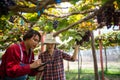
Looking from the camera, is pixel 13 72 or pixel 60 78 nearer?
pixel 13 72

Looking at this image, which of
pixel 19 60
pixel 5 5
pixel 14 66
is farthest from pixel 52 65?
pixel 5 5

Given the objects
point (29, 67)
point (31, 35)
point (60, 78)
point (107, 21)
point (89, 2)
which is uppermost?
point (89, 2)

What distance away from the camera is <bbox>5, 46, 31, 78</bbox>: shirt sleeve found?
2.94 meters

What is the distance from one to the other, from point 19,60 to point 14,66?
150 mm

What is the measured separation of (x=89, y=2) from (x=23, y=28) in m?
3.52

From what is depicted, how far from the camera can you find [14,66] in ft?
9.63

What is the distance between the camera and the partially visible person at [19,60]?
116 inches

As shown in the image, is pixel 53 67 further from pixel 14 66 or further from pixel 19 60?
pixel 14 66

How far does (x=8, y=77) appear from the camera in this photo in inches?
123

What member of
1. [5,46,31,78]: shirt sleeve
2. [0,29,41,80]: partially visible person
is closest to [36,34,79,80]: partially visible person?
[0,29,41,80]: partially visible person

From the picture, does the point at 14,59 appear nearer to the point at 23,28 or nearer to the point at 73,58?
the point at 73,58

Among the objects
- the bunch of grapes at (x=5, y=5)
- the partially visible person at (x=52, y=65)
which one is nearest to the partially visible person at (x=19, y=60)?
the bunch of grapes at (x=5, y=5)

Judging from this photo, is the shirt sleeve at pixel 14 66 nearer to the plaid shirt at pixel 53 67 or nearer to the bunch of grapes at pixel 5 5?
the bunch of grapes at pixel 5 5

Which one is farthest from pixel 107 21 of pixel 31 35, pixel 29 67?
pixel 29 67
